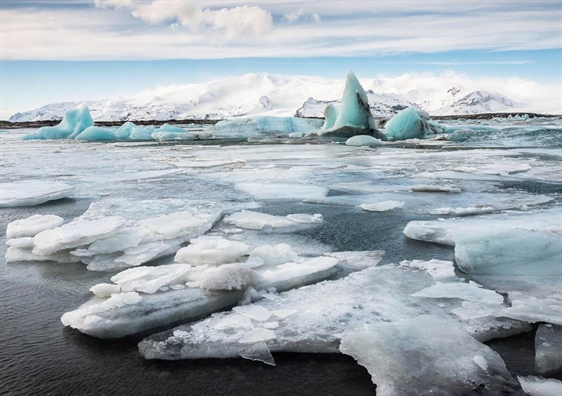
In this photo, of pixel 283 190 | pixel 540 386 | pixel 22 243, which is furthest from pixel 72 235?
pixel 283 190

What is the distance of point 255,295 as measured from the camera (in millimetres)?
2619

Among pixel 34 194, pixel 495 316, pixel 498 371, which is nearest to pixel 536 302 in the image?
pixel 495 316

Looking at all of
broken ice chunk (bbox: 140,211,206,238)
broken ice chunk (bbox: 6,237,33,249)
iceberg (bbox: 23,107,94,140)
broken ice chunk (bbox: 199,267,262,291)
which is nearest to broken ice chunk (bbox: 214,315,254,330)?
broken ice chunk (bbox: 199,267,262,291)

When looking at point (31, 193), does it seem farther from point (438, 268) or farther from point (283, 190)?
point (438, 268)

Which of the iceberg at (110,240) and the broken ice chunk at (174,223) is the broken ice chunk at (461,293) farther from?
the broken ice chunk at (174,223)

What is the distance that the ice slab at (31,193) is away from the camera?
559 centimetres

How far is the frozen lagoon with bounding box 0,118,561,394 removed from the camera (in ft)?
6.72

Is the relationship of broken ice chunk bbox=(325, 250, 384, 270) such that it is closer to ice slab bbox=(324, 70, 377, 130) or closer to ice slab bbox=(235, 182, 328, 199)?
ice slab bbox=(235, 182, 328, 199)

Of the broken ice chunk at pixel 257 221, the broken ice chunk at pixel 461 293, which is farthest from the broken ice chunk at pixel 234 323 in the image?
the broken ice chunk at pixel 257 221

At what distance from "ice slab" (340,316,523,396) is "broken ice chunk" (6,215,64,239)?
292 cm

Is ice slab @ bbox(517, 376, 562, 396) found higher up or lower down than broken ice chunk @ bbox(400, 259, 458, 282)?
higher up

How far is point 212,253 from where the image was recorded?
319cm

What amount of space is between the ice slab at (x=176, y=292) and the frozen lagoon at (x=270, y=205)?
11 cm

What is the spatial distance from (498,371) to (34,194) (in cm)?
547
